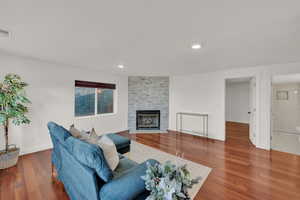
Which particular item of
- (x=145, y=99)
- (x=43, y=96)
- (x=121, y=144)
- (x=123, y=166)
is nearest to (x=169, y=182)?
(x=123, y=166)

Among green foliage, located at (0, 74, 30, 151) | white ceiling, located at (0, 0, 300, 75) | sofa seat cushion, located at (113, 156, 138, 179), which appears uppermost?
white ceiling, located at (0, 0, 300, 75)

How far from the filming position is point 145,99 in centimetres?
527

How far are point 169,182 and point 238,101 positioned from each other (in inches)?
302

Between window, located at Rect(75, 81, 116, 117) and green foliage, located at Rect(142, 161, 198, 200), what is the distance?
3.75 m

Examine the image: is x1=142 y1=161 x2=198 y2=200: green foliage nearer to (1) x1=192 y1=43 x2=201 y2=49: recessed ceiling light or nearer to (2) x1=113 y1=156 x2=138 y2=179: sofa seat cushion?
(2) x1=113 y1=156 x2=138 y2=179: sofa seat cushion

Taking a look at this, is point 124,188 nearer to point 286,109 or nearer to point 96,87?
point 96,87

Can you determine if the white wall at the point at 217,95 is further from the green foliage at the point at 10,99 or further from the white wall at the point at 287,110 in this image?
the green foliage at the point at 10,99

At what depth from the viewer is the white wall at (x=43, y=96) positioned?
9.53 ft

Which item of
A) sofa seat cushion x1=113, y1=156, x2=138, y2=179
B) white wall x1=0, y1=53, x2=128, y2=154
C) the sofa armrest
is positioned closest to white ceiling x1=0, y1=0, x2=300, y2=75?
white wall x1=0, y1=53, x2=128, y2=154

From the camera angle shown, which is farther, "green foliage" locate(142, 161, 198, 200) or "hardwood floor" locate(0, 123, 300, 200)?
"hardwood floor" locate(0, 123, 300, 200)

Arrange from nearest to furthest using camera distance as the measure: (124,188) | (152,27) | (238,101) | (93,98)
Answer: (124,188), (152,27), (93,98), (238,101)

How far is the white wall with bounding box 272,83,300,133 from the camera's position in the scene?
500 centimetres

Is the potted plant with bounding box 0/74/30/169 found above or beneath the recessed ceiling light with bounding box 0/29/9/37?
beneath

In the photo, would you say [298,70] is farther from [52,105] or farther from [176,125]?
[52,105]
